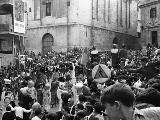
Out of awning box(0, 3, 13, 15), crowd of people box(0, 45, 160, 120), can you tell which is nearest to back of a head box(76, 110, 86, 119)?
crowd of people box(0, 45, 160, 120)

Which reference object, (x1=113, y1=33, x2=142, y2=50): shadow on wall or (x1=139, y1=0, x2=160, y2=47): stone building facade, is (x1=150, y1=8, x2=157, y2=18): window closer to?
(x1=139, y1=0, x2=160, y2=47): stone building facade

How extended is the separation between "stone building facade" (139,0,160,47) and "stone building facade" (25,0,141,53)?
14.7ft

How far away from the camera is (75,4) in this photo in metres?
36.5

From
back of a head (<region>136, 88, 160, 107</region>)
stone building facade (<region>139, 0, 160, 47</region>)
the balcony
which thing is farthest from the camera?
stone building facade (<region>139, 0, 160, 47</region>)

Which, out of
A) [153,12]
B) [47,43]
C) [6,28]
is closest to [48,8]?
[47,43]

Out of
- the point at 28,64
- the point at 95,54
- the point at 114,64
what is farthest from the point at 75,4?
the point at 114,64

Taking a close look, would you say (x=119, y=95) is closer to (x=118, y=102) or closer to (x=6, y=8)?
(x=118, y=102)

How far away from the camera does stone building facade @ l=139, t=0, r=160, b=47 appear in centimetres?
3984

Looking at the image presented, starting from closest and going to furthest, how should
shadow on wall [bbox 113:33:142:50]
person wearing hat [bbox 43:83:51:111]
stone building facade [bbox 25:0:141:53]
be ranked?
person wearing hat [bbox 43:83:51:111]
stone building facade [bbox 25:0:141:53]
shadow on wall [bbox 113:33:142:50]

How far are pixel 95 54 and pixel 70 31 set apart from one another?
17427 mm

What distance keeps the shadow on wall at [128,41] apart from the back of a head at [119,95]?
139 feet

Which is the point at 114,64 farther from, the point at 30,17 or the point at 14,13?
the point at 30,17

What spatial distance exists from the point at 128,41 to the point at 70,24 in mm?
14626

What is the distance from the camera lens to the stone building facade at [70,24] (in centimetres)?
3672
